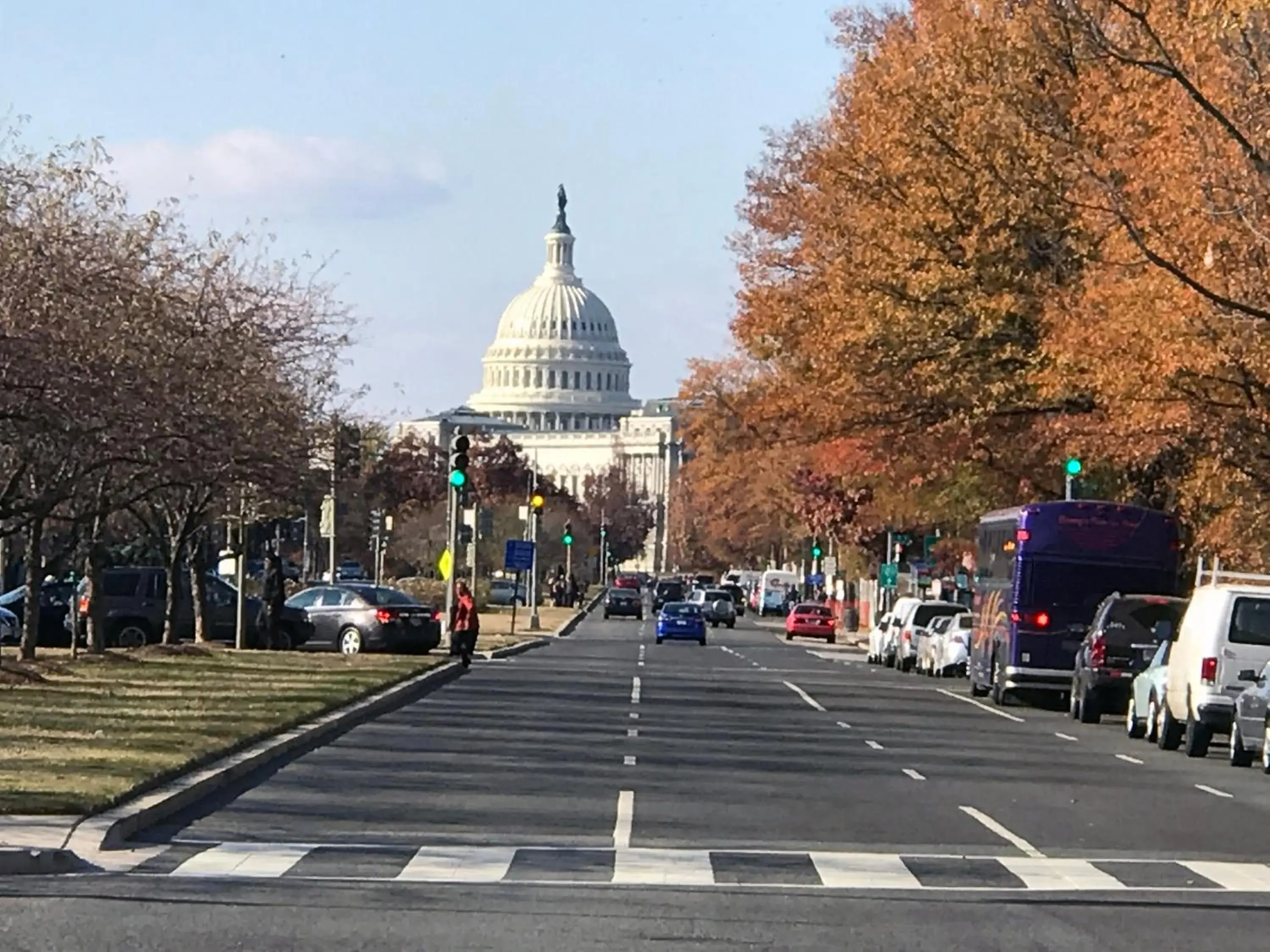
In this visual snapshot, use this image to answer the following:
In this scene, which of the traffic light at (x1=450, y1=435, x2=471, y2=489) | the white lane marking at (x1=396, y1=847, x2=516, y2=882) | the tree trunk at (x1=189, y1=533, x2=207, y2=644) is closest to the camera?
the white lane marking at (x1=396, y1=847, x2=516, y2=882)

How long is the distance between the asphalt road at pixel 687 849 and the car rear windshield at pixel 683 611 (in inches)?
1648

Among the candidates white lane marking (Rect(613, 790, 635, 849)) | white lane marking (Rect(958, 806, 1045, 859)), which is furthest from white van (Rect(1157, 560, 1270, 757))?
white lane marking (Rect(613, 790, 635, 849))

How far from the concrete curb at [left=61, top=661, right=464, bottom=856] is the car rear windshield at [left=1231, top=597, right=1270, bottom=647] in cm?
991

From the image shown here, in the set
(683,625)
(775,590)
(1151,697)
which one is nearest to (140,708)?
(1151,697)

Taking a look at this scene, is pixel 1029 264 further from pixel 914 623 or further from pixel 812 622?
pixel 812 622

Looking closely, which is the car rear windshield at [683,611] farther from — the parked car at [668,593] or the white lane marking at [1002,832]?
the white lane marking at [1002,832]

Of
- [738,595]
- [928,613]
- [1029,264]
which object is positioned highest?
[1029,264]

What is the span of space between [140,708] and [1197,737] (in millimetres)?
11606

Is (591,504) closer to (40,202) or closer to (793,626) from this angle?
(793,626)

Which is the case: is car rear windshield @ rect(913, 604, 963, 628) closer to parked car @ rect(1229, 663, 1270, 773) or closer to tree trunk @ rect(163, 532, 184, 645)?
tree trunk @ rect(163, 532, 184, 645)

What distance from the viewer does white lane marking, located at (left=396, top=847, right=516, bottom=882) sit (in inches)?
547

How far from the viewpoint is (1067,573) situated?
38.1 m

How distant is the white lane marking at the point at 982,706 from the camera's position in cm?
3500

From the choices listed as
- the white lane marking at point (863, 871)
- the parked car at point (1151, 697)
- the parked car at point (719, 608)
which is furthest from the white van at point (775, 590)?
the white lane marking at point (863, 871)
